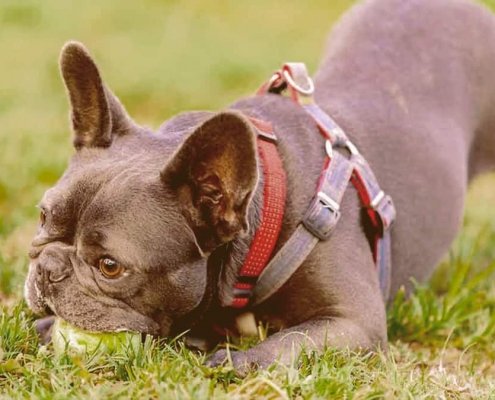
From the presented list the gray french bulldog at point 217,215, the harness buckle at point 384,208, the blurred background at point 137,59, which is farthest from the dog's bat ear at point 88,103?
the blurred background at point 137,59

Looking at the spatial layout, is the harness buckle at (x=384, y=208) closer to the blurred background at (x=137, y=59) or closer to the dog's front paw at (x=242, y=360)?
the dog's front paw at (x=242, y=360)

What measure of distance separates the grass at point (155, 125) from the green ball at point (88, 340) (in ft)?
0.21

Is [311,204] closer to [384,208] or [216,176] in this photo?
[384,208]

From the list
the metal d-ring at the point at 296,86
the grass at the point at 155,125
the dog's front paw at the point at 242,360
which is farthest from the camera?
the metal d-ring at the point at 296,86

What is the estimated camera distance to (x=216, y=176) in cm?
348

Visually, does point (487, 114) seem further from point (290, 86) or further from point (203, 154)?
point (203, 154)

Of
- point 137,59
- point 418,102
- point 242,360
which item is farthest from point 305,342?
point 137,59

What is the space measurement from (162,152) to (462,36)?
225 centimetres

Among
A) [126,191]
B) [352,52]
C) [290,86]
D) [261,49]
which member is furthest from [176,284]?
[261,49]

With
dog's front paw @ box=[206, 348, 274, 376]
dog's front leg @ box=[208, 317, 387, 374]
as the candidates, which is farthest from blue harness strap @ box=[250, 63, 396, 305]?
dog's front paw @ box=[206, 348, 274, 376]

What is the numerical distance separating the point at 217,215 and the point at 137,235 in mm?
303

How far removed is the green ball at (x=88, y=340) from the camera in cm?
343

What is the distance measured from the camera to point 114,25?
444 inches

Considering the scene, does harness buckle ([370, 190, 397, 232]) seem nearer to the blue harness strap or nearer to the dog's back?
the blue harness strap
